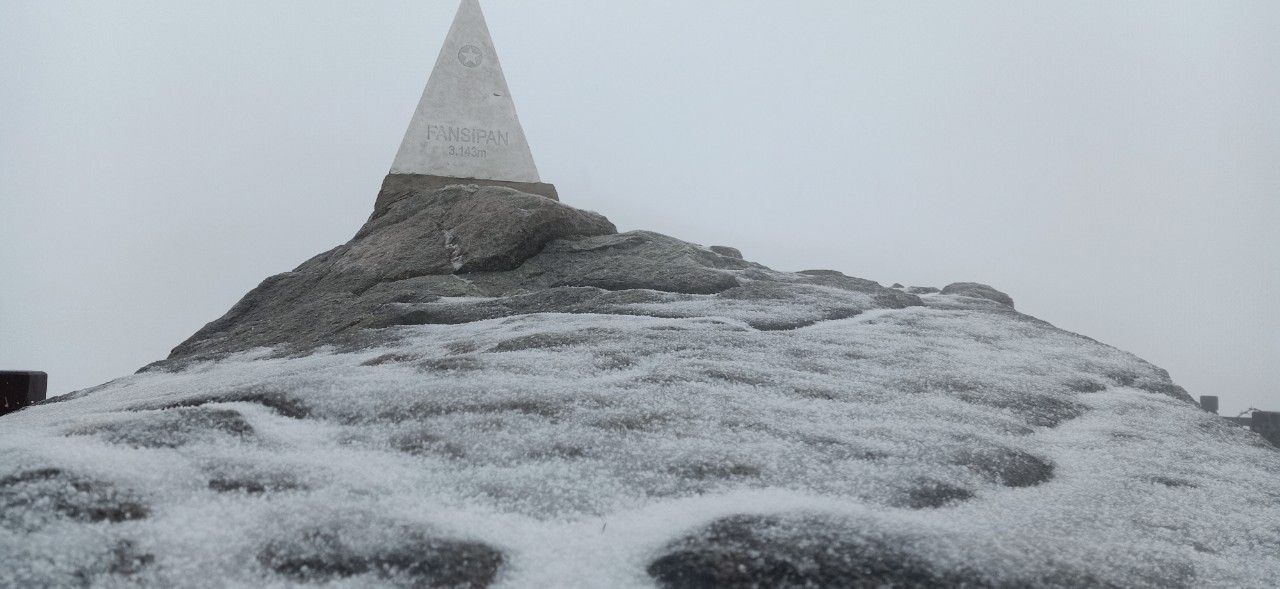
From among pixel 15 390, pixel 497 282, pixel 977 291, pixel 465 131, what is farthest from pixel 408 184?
pixel 977 291

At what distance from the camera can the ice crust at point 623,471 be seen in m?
1.60

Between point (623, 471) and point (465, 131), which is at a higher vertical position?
point (465, 131)

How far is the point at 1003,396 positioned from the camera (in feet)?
10.2

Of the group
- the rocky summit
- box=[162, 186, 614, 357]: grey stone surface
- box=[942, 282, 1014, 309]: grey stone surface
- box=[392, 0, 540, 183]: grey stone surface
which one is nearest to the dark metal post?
box=[162, 186, 614, 357]: grey stone surface

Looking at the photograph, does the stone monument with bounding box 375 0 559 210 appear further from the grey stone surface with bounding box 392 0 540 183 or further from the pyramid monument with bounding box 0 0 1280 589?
the pyramid monument with bounding box 0 0 1280 589

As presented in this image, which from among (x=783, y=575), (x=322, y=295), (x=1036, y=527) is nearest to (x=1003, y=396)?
(x=1036, y=527)

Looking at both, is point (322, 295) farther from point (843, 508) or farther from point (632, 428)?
point (843, 508)

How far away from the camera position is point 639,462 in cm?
207

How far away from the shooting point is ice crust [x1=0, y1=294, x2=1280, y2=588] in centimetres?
160

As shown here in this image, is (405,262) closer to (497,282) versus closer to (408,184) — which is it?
(497,282)

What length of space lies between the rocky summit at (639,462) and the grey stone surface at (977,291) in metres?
1.64

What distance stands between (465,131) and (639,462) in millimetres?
4921

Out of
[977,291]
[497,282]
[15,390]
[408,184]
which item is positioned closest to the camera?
[497,282]

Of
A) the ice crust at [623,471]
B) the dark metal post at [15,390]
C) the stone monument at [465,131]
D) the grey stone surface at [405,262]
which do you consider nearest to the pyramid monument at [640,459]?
the ice crust at [623,471]
